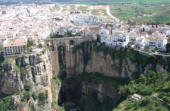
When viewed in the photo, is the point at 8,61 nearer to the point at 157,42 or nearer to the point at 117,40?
the point at 117,40

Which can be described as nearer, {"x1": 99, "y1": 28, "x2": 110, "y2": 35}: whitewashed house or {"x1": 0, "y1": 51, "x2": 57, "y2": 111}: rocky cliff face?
{"x1": 0, "y1": 51, "x2": 57, "y2": 111}: rocky cliff face

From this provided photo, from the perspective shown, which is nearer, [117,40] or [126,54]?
[126,54]

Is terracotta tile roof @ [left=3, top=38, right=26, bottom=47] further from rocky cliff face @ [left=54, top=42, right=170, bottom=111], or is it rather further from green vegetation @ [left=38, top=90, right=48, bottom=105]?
green vegetation @ [left=38, top=90, right=48, bottom=105]

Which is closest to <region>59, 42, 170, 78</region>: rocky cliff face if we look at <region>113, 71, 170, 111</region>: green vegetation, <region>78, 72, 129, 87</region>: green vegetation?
<region>78, 72, 129, 87</region>: green vegetation

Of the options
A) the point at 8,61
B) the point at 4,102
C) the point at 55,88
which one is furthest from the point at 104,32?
the point at 4,102

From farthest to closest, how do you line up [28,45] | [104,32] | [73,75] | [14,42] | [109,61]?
[73,75] < [104,32] < [109,61] < [28,45] < [14,42]
